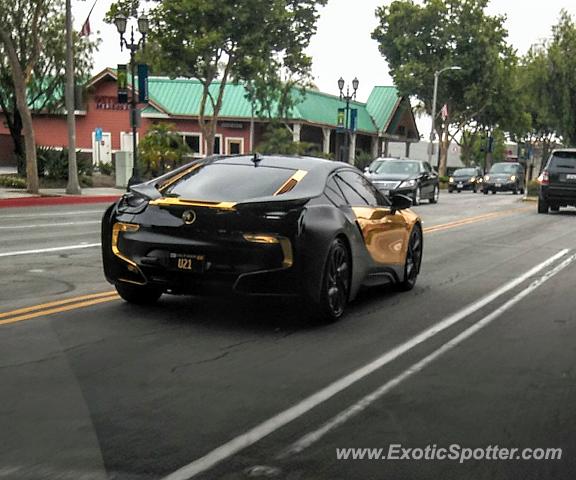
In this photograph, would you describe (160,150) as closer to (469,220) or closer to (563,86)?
(469,220)

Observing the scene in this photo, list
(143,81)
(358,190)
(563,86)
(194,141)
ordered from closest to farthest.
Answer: (358,190) < (143,81) < (563,86) < (194,141)

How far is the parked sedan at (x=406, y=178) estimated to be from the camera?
27.5 metres

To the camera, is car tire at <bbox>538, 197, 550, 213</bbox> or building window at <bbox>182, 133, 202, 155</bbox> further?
building window at <bbox>182, 133, 202, 155</bbox>

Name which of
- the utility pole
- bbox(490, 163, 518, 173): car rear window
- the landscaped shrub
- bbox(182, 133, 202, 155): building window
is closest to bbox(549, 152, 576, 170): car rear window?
the utility pole

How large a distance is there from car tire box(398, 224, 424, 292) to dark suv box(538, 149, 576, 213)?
51.5 ft

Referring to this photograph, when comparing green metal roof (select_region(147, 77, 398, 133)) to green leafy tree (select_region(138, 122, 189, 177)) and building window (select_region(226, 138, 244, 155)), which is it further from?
green leafy tree (select_region(138, 122, 189, 177))

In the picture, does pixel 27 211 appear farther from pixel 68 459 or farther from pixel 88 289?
pixel 68 459

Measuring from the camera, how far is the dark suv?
24.3m

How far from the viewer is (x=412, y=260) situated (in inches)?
385

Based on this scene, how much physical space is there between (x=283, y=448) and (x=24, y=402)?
1.63m

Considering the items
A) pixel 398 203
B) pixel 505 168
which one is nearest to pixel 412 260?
pixel 398 203

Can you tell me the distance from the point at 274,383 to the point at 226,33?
31.4m

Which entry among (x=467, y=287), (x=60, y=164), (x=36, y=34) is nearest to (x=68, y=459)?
(x=467, y=287)

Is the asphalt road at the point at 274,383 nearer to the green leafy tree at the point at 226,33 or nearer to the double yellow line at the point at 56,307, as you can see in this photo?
the double yellow line at the point at 56,307
